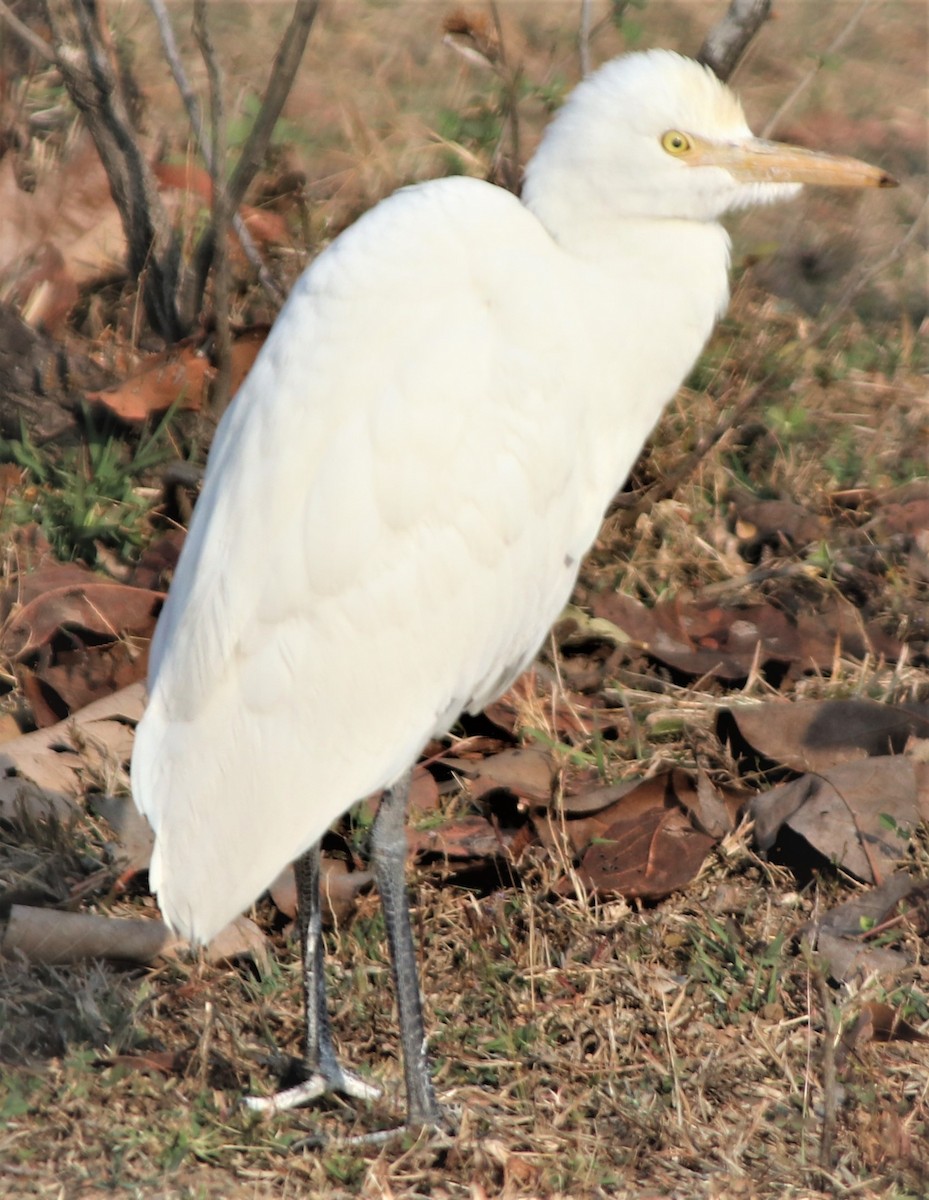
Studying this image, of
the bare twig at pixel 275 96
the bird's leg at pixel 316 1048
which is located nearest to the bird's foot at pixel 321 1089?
the bird's leg at pixel 316 1048

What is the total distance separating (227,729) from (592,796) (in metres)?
0.93

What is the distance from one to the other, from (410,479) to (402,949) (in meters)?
0.74

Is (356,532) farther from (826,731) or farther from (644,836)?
(826,731)

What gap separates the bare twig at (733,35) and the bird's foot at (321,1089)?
251 cm

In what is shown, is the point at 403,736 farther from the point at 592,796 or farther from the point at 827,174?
the point at 827,174

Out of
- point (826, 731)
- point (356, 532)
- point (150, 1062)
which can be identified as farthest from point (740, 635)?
point (150, 1062)

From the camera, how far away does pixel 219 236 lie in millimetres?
3627

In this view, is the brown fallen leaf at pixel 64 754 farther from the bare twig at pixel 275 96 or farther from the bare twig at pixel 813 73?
the bare twig at pixel 813 73

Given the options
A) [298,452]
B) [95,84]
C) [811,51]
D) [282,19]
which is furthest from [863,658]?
[282,19]

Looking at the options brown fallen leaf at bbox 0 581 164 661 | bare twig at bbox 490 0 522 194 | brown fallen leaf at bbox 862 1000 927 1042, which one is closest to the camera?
brown fallen leaf at bbox 862 1000 927 1042

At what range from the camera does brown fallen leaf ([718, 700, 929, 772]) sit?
3.10 meters

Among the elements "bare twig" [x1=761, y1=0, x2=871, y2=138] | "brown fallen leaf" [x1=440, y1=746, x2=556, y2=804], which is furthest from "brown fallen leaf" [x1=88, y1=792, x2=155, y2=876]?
"bare twig" [x1=761, y1=0, x2=871, y2=138]

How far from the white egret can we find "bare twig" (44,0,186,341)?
60.4 inches

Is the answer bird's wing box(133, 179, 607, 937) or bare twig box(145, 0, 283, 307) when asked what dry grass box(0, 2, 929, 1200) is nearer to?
bird's wing box(133, 179, 607, 937)
